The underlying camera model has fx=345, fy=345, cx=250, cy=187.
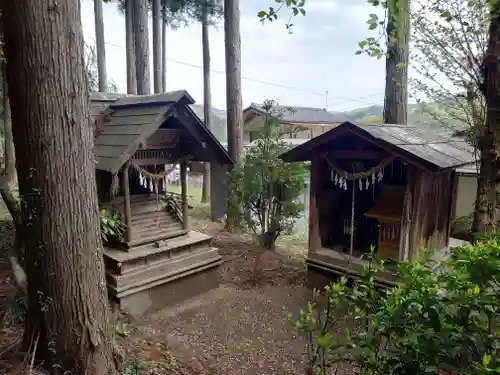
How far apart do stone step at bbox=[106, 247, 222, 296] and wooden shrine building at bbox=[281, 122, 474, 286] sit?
1.85m

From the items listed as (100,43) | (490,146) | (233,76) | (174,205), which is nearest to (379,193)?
(490,146)

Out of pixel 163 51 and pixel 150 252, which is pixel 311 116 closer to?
pixel 163 51

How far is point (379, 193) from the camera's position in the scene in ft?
19.9

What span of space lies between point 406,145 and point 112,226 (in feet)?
14.3

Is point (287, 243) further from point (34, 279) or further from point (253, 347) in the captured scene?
point (34, 279)

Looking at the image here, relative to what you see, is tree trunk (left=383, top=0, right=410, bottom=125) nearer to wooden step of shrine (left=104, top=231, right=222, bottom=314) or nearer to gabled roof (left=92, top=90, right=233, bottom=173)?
gabled roof (left=92, top=90, right=233, bottom=173)

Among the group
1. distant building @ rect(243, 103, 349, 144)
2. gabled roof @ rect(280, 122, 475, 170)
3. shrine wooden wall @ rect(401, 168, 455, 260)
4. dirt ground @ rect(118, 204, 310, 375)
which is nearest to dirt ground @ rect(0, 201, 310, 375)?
dirt ground @ rect(118, 204, 310, 375)

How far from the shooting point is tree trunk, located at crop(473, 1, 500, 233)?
2.87m

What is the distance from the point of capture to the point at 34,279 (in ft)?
8.84

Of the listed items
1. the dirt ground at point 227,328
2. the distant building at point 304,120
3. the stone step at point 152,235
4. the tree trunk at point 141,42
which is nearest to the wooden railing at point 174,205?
the stone step at point 152,235

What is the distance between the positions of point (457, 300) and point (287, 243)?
7.56 metres

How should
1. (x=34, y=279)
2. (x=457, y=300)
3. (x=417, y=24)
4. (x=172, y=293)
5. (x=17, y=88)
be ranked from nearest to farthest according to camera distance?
(x=457, y=300) < (x=17, y=88) < (x=34, y=279) < (x=417, y=24) < (x=172, y=293)

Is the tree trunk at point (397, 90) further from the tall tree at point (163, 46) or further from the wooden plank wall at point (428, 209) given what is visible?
the tall tree at point (163, 46)

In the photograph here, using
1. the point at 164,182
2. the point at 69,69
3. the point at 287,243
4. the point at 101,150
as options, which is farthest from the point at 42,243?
the point at 287,243
